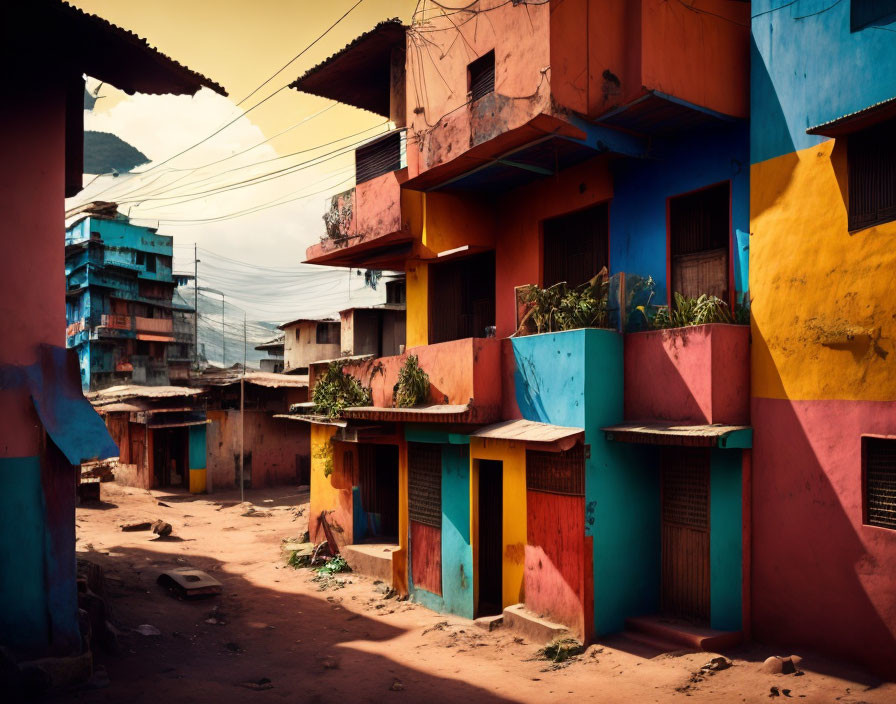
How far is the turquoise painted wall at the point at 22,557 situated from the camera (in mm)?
7824

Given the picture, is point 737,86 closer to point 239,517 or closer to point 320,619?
point 320,619

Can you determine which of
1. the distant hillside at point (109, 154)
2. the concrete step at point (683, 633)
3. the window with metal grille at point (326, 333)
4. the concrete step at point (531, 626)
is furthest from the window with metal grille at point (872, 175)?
the distant hillside at point (109, 154)

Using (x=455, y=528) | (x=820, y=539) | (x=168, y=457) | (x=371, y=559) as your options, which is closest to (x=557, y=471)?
(x=455, y=528)

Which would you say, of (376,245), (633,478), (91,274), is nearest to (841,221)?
(633,478)

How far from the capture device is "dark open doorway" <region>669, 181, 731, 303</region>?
10398 millimetres

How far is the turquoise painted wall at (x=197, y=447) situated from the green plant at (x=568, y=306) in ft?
67.6

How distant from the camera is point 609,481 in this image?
10.2m

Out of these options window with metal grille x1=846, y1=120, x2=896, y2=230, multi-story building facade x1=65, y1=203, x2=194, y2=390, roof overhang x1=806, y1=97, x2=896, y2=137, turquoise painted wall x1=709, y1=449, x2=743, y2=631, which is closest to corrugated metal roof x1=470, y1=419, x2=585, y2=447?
turquoise painted wall x1=709, y1=449, x2=743, y2=631

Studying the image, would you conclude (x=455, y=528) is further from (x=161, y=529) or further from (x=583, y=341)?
(x=161, y=529)

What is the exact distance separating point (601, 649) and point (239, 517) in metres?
16.5

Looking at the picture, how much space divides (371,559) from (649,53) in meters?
11.0

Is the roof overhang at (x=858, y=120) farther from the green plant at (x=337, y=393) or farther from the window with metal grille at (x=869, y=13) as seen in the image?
the green plant at (x=337, y=393)

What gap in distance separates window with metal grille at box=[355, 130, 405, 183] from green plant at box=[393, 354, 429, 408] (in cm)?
455

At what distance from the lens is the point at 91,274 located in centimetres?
4497
